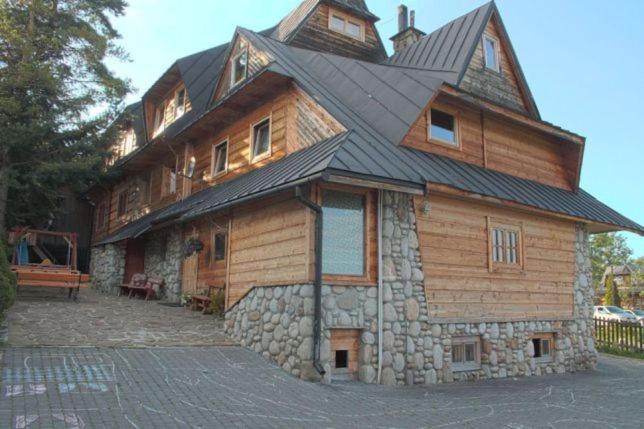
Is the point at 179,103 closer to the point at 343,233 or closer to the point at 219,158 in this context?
the point at 219,158

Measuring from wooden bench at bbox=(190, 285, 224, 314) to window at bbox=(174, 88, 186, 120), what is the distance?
778cm

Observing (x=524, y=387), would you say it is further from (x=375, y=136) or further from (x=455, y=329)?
(x=375, y=136)

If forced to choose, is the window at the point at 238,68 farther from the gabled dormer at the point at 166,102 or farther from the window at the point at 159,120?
the window at the point at 159,120

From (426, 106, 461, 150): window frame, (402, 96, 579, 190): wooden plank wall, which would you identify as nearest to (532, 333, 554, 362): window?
(402, 96, 579, 190): wooden plank wall

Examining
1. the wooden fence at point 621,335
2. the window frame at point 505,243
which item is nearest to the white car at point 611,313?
the wooden fence at point 621,335

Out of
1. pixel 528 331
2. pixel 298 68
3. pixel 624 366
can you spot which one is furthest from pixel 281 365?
pixel 624 366

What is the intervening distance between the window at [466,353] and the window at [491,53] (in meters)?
7.70

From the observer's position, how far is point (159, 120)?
2059 cm

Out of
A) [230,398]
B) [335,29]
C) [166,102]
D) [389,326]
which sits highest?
[335,29]

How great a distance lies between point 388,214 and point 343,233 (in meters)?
0.95

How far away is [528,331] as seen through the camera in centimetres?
1178

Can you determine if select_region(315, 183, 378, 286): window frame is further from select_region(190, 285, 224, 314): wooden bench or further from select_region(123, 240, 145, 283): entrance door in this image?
select_region(123, 240, 145, 283): entrance door

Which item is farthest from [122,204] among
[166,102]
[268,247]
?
[268,247]

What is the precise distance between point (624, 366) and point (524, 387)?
5947 mm
